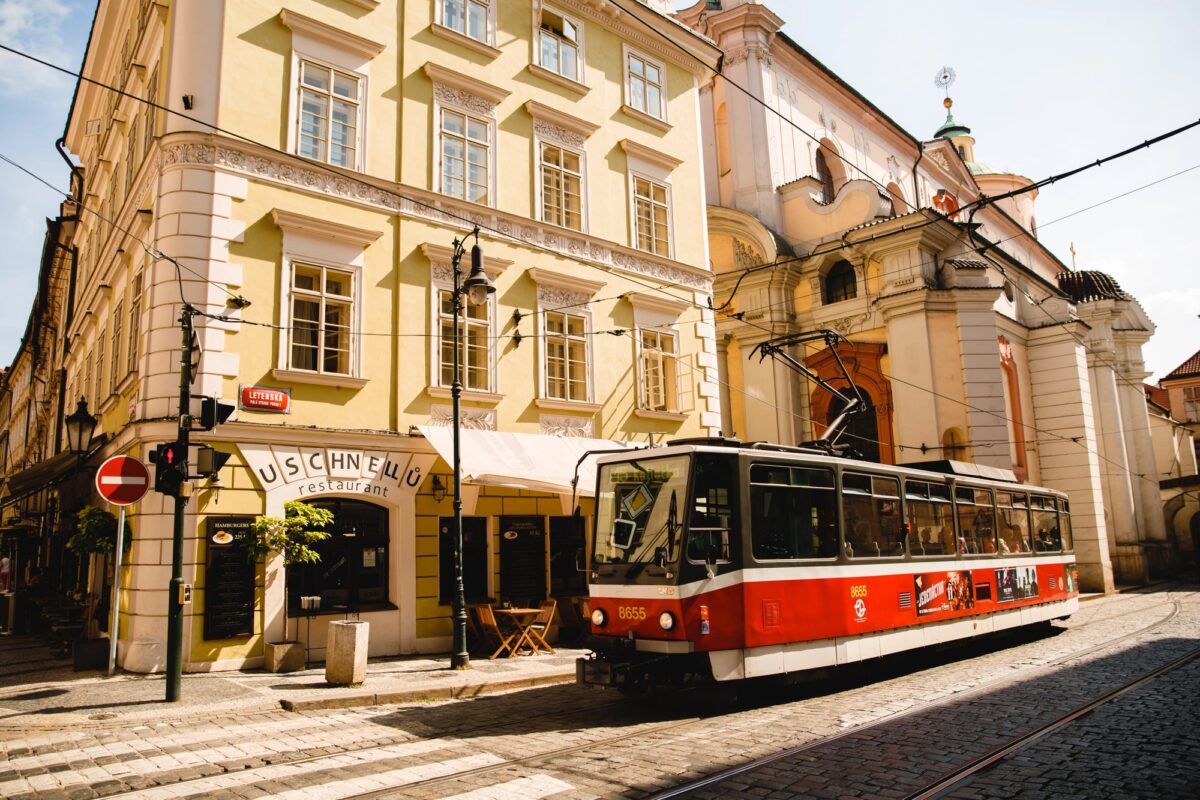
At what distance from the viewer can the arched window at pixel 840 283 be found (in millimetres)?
28828

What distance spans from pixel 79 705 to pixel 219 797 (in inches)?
188

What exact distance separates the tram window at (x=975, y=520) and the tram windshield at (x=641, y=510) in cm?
635

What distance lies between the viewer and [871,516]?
11.6 meters

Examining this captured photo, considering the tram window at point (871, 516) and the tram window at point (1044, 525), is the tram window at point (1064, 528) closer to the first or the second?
the tram window at point (1044, 525)

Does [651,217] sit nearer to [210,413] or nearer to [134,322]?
[134,322]

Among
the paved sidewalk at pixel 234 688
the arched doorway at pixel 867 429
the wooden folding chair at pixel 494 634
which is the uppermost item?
the arched doorway at pixel 867 429

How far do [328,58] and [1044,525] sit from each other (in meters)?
16.5

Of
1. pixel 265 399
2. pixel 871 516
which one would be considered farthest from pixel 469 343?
pixel 871 516

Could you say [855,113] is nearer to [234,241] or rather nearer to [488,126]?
[488,126]

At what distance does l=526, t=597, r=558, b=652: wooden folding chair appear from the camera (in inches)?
Answer: 550

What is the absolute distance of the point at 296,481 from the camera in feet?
44.3

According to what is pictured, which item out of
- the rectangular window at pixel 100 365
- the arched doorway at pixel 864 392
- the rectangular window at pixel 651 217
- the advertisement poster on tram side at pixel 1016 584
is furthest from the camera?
the arched doorway at pixel 864 392

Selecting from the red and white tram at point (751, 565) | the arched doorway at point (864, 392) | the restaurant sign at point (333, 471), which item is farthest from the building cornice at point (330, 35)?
the arched doorway at point (864, 392)

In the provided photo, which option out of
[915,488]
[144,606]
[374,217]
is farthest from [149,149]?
[915,488]
